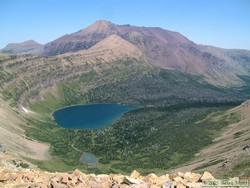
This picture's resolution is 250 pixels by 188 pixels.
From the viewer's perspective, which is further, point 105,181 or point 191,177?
point 105,181

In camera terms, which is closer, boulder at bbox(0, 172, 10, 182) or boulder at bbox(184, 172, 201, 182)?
boulder at bbox(184, 172, 201, 182)

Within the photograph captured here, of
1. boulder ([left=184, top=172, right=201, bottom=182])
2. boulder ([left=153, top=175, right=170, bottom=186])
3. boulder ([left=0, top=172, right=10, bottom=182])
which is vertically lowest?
boulder ([left=0, top=172, right=10, bottom=182])

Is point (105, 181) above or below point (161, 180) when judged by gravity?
below

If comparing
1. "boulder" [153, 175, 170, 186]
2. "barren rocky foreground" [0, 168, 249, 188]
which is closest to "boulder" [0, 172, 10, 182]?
"barren rocky foreground" [0, 168, 249, 188]

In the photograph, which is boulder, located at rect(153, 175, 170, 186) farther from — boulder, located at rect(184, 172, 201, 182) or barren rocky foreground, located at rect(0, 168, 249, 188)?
boulder, located at rect(184, 172, 201, 182)

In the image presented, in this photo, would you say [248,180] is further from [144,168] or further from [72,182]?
[144,168]

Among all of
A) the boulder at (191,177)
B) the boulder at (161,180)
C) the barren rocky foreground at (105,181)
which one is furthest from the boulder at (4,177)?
the boulder at (191,177)

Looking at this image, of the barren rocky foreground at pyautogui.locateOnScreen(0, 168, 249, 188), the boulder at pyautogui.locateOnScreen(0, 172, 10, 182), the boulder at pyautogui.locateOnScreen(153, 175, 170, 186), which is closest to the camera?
Answer: the barren rocky foreground at pyautogui.locateOnScreen(0, 168, 249, 188)

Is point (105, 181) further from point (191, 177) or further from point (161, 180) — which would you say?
point (191, 177)

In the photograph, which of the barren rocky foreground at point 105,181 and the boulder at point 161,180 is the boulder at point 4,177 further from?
the boulder at point 161,180

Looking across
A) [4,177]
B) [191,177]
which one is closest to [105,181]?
[191,177]
